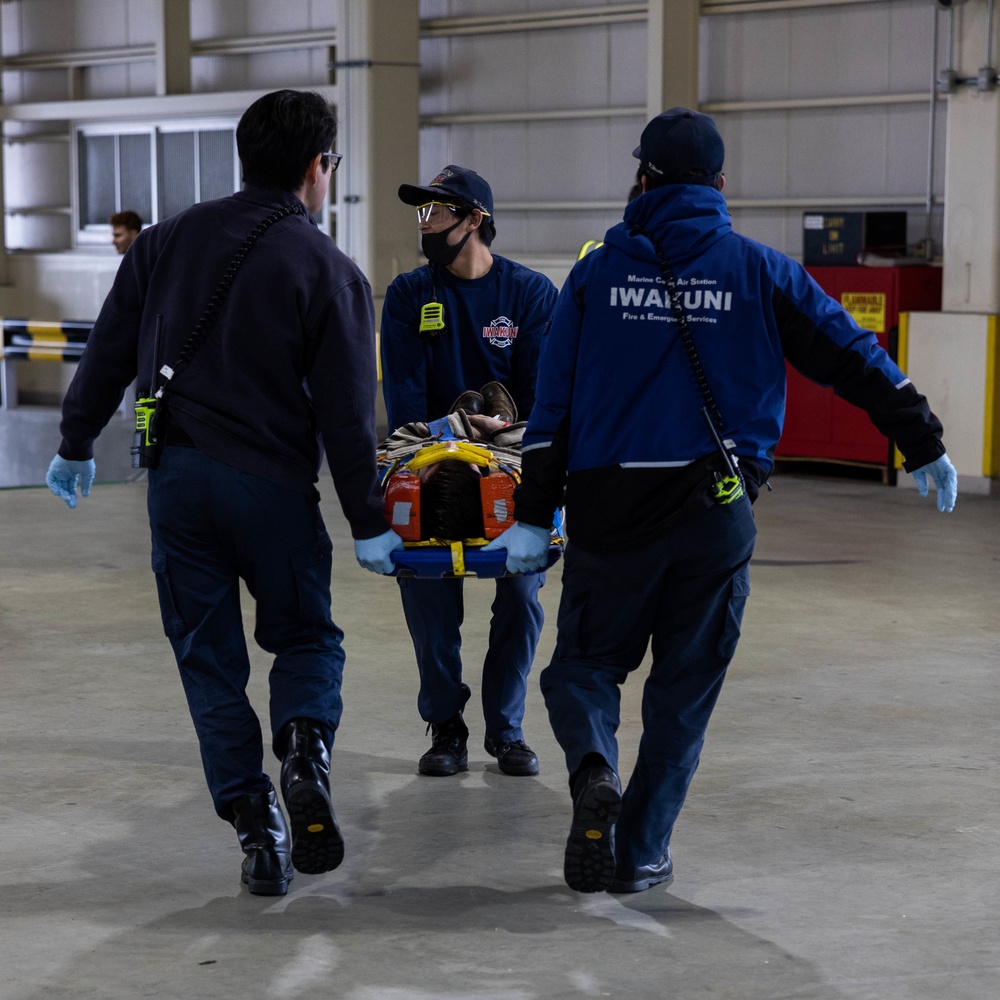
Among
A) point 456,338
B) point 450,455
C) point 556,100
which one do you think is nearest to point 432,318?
point 456,338

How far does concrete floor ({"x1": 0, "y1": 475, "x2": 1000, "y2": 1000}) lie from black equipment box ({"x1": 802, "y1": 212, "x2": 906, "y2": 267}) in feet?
16.3

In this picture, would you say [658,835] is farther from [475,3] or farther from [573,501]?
[475,3]

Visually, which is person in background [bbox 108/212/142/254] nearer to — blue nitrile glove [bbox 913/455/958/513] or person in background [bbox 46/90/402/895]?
person in background [bbox 46/90/402/895]

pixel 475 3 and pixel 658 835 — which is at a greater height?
pixel 475 3

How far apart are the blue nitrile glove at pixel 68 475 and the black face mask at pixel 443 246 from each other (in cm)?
110

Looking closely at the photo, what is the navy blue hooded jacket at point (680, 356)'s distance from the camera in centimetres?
318

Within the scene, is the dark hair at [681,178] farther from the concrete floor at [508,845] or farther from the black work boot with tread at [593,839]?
the concrete floor at [508,845]

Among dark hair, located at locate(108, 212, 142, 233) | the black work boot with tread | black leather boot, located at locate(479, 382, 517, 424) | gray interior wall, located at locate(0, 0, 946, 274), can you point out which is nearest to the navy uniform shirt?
black leather boot, located at locate(479, 382, 517, 424)

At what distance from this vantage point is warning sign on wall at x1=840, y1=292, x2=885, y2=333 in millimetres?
10703

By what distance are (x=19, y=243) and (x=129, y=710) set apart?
45.2 ft

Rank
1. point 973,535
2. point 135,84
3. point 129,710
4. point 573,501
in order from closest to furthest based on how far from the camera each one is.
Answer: point 573,501, point 129,710, point 973,535, point 135,84

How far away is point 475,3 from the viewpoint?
1359 centimetres

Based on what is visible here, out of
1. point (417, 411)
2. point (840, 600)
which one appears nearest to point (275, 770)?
point (417, 411)

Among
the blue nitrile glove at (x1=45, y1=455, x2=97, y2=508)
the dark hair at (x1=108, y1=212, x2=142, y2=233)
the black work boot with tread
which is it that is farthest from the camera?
the dark hair at (x1=108, y1=212, x2=142, y2=233)
